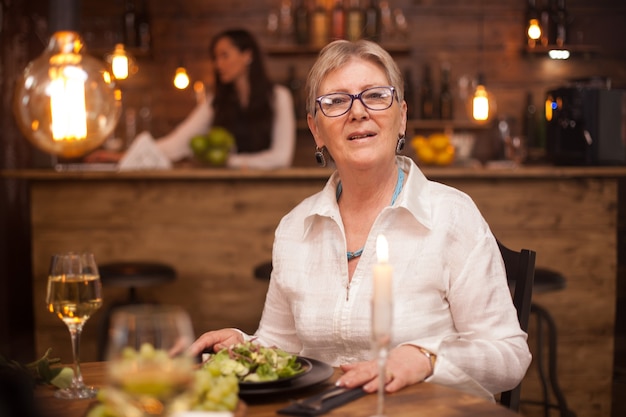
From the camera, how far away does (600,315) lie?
3.67 meters

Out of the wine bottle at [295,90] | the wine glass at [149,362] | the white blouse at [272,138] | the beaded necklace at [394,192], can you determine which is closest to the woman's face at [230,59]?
the white blouse at [272,138]

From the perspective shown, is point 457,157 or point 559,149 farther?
point 457,157

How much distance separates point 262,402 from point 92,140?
120 centimetres

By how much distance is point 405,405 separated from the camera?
129 cm

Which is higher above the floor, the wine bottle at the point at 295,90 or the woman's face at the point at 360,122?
the wine bottle at the point at 295,90

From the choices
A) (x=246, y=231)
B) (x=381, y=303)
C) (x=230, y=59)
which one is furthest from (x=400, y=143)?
(x=230, y=59)

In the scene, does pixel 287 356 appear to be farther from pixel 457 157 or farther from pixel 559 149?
pixel 457 157

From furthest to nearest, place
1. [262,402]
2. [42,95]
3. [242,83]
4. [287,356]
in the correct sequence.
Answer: [242,83] → [42,95] → [287,356] → [262,402]

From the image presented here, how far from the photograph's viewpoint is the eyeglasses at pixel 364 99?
5.98ft

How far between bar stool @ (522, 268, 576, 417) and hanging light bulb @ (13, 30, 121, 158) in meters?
1.81

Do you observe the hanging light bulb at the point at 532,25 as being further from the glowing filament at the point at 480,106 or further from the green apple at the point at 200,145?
the green apple at the point at 200,145

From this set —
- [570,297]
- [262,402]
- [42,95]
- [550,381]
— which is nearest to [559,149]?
[570,297]

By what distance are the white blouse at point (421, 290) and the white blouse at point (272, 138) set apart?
2234mm

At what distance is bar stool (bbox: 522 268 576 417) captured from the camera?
3207 mm
